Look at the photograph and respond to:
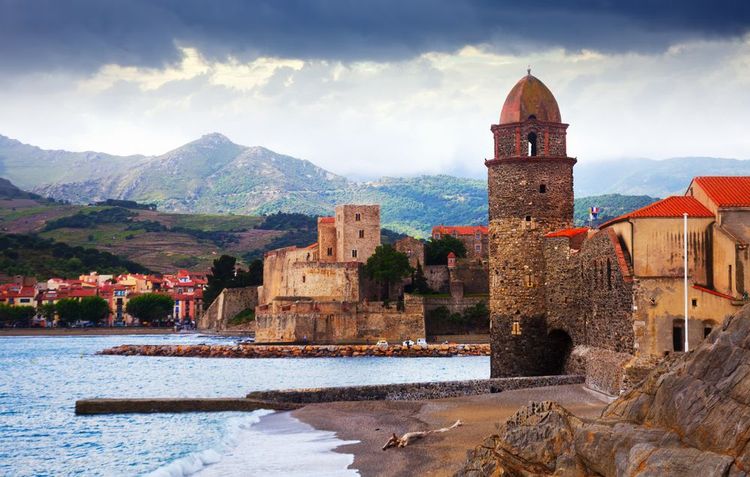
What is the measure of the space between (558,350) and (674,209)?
23.7ft

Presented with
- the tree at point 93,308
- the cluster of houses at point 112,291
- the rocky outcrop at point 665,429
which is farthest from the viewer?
the cluster of houses at point 112,291

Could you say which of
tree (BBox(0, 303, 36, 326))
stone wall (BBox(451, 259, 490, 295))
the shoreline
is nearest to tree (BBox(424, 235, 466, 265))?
stone wall (BBox(451, 259, 490, 295))

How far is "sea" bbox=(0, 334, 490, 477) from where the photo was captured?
847 inches

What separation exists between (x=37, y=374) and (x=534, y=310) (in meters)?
32.4

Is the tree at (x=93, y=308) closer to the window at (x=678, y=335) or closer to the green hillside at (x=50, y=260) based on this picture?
the green hillside at (x=50, y=260)

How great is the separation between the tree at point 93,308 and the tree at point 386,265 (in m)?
39.7

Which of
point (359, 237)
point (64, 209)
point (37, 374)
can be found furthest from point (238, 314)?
point (64, 209)

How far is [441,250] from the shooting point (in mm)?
80062

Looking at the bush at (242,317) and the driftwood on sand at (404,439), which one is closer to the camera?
the driftwood on sand at (404,439)

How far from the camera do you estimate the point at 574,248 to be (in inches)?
1032

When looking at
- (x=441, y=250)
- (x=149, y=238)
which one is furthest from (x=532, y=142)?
(x=149, y=238)

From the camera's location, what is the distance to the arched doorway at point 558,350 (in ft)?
90.5

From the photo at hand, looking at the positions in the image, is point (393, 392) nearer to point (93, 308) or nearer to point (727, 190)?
point (727, 190)

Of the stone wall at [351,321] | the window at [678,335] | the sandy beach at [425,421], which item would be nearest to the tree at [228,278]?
the stone wall at [351,321]
